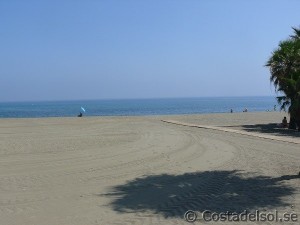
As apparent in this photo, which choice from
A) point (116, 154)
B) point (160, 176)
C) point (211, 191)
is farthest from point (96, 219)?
point (116, 154)

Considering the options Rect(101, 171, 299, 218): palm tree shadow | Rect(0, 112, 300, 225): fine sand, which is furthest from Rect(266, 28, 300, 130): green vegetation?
Rect(101, 171, 299, 218): palm tree shadow

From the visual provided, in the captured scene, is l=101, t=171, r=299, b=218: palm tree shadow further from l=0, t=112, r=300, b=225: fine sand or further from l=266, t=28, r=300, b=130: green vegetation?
l=266, t=28, r=300, b=130: green vegetation

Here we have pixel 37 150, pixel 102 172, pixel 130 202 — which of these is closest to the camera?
pixel 130 202

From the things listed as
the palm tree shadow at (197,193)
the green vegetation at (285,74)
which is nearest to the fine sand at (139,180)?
the palm tree shadow at (197,193)

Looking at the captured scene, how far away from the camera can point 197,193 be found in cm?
832

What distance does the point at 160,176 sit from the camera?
10.2m

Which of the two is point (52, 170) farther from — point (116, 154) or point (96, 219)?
point (96, 219)

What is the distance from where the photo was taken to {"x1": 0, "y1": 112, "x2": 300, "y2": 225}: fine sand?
23.0 ft

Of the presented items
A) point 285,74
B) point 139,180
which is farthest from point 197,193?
point 285,74

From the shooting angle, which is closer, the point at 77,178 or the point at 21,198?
the point at 21,198

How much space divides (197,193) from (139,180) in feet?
5.96

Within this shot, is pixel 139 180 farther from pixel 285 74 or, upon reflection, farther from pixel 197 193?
pixel 285 74

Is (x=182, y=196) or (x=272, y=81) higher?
(x=272, y=81)

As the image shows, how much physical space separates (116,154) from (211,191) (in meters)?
5.91
